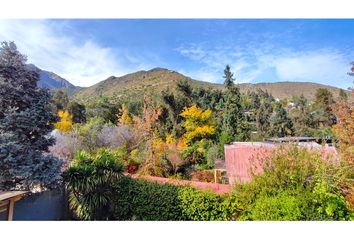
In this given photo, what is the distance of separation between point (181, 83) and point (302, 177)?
51.3 ft

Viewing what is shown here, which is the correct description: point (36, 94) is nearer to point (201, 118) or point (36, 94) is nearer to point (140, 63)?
point (140, 63)

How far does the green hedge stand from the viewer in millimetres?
5102

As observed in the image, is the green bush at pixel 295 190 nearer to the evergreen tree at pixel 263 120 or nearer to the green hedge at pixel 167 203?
the green hedge at pixel 167 203

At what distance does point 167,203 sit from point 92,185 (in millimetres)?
1859

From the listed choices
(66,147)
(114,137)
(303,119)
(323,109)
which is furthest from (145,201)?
(323,109)

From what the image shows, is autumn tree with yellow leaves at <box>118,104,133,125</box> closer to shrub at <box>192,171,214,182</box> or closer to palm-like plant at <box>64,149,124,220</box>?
shrub at <box>192,171,214,182</box>

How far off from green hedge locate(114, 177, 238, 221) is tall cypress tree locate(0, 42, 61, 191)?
5.26ft

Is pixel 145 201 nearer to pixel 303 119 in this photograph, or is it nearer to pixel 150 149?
pixel 150 149

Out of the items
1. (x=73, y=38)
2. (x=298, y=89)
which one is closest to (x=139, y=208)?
(x=73, y=38)

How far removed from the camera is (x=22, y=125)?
17.6ft

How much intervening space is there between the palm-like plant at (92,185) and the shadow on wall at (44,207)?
0.46 meters

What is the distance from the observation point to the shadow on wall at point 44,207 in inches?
225

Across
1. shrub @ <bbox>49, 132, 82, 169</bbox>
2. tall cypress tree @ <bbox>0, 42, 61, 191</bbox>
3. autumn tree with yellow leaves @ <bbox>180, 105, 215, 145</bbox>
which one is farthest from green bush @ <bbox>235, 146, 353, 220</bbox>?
autumn tree with yellow leaves @ <bbox>180, 105, 215, 145</bbox>
